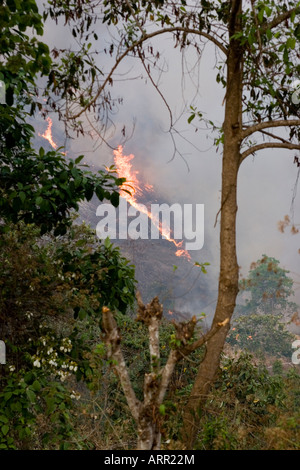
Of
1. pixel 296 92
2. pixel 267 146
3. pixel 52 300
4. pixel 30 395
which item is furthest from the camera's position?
pixel 296 92

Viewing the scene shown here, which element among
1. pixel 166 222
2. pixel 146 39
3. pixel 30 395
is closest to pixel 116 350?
pixel 30 395

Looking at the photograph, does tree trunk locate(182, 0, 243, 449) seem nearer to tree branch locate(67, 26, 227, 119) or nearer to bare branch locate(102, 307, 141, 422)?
tree branch locate(67, 26, 227, 119)

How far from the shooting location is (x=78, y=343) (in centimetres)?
629

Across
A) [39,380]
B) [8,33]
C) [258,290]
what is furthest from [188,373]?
[258,290]

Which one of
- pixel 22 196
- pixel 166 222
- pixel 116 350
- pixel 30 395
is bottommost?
pixel 30 395

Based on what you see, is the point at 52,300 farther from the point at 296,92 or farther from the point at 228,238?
the point at 296,92

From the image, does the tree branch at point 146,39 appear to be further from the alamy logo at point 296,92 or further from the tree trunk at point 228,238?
the alamy logo at point 296,92

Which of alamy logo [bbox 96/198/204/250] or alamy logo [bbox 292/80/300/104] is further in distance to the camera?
alamy logo [bbox 96/198/204/250]

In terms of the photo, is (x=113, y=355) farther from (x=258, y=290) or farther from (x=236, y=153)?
(x=258, y=290)

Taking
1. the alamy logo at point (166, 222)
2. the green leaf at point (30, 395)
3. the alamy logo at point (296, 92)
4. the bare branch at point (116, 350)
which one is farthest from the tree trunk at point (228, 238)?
the alamy logo at point (166, 222)

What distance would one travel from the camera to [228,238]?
17.8ft

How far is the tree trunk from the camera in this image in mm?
5074

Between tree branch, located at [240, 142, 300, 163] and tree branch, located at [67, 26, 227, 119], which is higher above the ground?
tree branch, located at [67, 26, 227, 119]

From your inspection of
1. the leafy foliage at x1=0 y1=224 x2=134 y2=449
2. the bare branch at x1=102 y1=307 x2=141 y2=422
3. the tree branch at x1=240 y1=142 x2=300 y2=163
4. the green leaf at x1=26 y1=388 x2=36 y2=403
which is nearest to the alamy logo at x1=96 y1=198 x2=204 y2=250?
the leafy foliage at x1=0 y1=224 x2=134 y2=449
